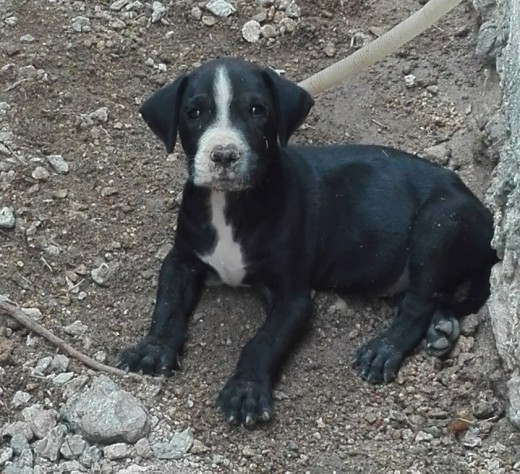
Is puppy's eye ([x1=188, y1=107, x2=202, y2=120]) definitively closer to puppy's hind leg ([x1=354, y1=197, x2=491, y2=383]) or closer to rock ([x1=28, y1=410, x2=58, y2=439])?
puppy's hind leg ([x1=354, y1=197, x2=491, y2=383])

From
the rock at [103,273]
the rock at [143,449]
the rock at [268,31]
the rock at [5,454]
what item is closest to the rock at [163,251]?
the rock at [103,273]

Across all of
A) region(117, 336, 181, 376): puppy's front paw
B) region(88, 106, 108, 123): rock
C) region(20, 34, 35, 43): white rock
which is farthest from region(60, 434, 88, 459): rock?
region(20, 34, 35, 43): white rock

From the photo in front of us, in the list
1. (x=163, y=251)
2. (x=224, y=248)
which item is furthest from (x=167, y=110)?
(x=163, y=251)

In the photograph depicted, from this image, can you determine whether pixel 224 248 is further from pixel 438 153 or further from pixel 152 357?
pixel 438 153

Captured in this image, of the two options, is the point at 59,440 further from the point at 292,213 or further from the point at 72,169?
the point at 72,169

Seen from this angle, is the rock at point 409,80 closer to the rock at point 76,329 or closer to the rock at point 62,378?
the rock at point 76,329

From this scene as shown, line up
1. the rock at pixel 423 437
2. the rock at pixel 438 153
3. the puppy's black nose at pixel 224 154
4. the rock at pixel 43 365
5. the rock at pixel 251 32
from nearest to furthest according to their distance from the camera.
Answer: the rock at pixel 423 437, the puppy's black nose at pixel 224 154, the rock at pixel 43 365, the rock at pixel 438 153, the rock at pixel 251 32

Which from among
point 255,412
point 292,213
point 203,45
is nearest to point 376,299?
point 292,213
